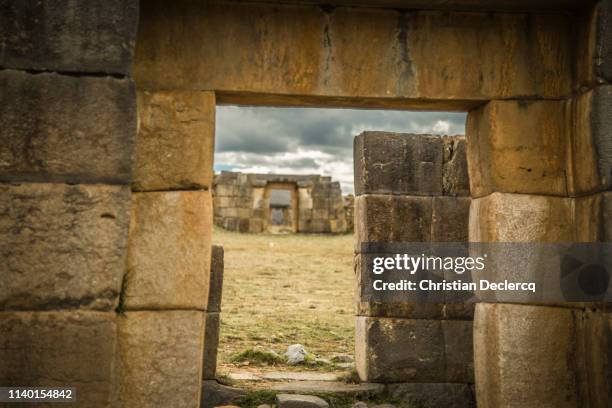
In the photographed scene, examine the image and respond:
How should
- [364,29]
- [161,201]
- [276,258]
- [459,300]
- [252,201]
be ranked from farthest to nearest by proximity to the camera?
[252,201]
[276,258]
[459,300]
[364,29]
[161,201]

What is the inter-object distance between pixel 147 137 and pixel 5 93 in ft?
2.85

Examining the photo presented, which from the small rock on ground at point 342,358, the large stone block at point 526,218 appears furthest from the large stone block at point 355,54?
the small rock on ground at point 342,358

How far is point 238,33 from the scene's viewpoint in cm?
381

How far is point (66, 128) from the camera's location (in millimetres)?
3221

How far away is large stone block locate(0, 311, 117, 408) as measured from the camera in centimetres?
307

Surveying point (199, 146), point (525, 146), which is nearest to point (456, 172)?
point (525, 146)

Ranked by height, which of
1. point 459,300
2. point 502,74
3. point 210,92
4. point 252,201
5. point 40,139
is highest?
point 252,201

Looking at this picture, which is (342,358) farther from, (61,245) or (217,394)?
(61,245)

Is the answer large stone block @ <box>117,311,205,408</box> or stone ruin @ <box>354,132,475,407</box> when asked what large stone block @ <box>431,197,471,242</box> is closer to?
stone ruin @ <box>354,132,475,407</box>

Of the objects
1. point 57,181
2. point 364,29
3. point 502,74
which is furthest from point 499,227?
point 57,181

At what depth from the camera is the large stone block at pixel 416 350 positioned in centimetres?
569

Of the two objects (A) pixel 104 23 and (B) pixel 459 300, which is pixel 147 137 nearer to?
(A) pixel 104 23

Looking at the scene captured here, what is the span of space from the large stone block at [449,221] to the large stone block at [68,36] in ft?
12.6

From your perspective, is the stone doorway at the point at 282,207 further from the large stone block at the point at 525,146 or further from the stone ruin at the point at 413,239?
the large stone block at the point at 525,146
